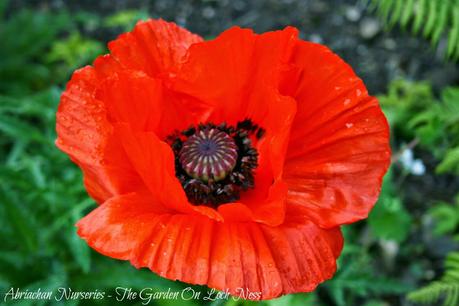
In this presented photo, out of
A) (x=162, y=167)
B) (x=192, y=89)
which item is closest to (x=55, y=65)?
(x=192, y=89)

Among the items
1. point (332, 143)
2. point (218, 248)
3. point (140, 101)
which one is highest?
point (140, 101)

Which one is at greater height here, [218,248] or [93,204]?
[218,248]

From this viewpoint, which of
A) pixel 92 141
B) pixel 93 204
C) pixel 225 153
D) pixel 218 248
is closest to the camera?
pixel 218 248

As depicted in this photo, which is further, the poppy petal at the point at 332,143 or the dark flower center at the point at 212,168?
the dark flower center at the point at 212,168

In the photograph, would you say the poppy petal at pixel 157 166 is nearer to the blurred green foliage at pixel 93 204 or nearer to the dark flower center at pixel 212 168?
the dark flower center at pixel 212 168

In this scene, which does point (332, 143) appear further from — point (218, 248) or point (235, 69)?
point (218, 248)

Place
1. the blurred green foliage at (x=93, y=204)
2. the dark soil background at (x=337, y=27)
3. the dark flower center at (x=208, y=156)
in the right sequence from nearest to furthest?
the dark flower center at (x=208, y=156) < the blurred green foliage at (x=93, y=204) < the dark soil background at (x=337, y=27)

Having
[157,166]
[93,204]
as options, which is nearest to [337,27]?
[93,204]

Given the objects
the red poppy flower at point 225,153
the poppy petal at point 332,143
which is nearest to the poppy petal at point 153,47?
the red poppy flower at point 225,153
